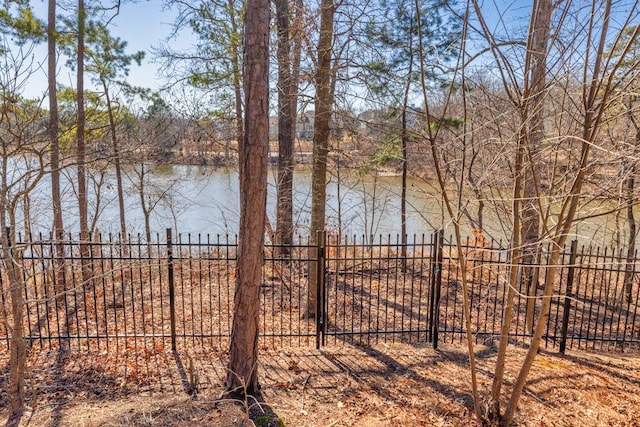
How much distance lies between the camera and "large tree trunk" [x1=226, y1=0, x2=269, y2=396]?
3443 millimetres

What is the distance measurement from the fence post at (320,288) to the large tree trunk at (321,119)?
589 millimetres

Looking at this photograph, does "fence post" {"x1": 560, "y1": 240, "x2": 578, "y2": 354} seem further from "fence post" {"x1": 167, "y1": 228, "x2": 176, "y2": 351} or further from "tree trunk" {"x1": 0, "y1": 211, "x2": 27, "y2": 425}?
"tree trunk" {"x1": 0, "y1": 211, "x2": 27, "y2": 425}

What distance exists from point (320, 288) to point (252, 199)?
1642mm

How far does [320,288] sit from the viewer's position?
4.74 m

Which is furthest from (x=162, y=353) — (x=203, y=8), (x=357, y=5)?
(x=203, y=8)

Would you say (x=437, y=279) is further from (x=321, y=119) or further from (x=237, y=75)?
(x=237, y=75)

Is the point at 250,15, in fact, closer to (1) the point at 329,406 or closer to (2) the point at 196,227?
(1) the point at 329,406

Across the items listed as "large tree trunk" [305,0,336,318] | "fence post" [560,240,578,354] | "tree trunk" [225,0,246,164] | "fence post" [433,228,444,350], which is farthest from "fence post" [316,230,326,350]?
"tree trunk" [225,0,246,164]

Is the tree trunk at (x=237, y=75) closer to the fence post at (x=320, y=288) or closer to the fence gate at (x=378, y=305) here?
the fence gate at (x=378, y=305)

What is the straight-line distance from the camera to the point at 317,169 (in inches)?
244

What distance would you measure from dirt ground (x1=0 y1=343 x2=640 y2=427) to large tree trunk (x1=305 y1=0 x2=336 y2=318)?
117cm

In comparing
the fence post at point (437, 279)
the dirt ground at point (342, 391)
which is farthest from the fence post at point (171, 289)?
the fence post at point (437, 279)

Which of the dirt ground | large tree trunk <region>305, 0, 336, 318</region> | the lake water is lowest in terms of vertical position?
the dirt ground

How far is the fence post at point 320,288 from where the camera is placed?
4.62m
